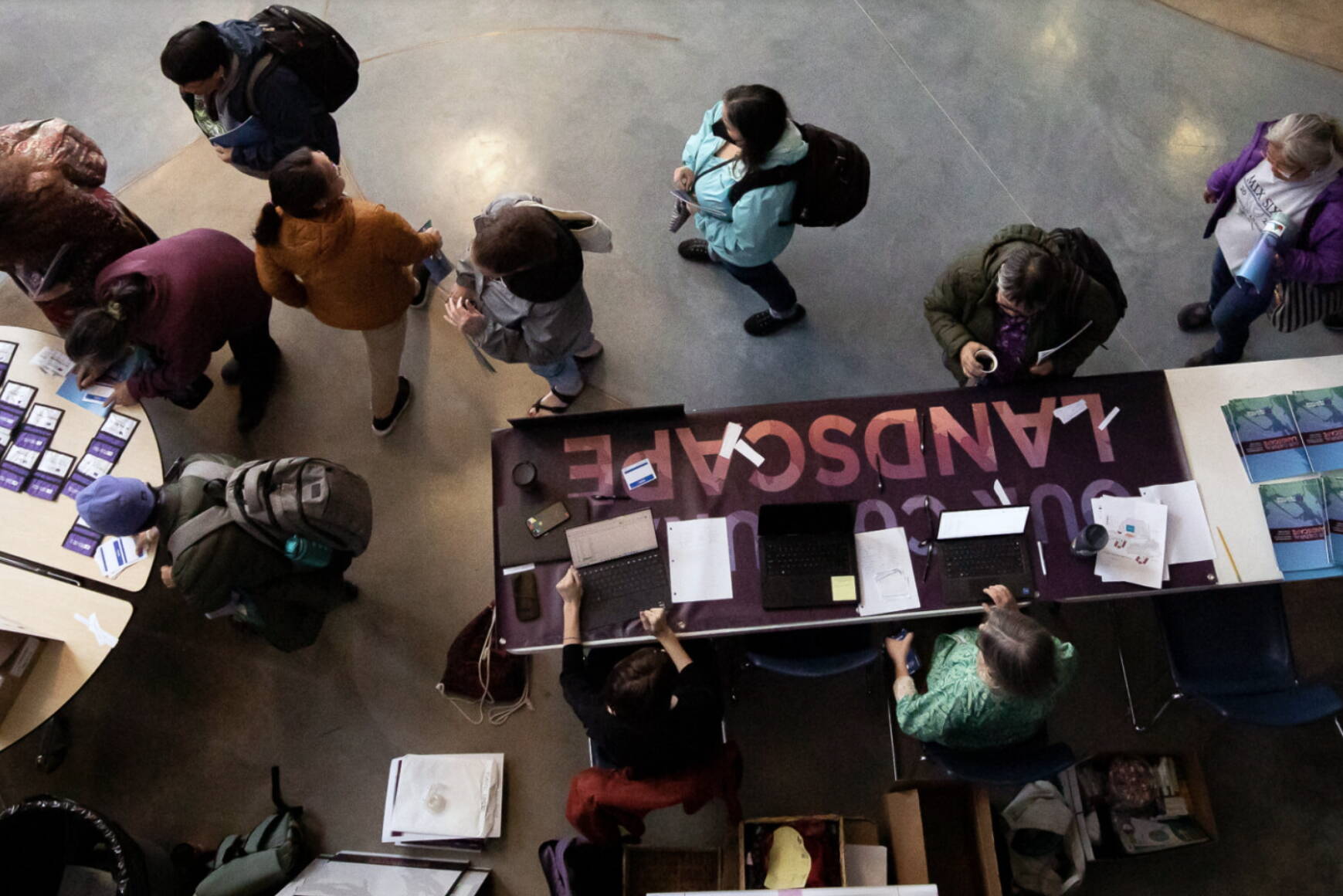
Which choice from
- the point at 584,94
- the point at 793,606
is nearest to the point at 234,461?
the point at 793,606

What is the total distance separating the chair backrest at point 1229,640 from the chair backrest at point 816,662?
1213mm

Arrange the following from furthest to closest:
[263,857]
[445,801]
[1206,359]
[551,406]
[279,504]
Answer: [551,406], [1206,359], [445,801], [263,857], [279,504]

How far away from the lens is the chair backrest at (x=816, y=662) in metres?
3.19

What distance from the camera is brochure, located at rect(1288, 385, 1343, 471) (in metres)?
3.27

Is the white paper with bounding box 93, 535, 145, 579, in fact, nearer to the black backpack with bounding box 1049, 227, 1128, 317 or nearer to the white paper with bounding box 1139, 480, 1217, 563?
the black backpack with bounding box 1049, 227, 1128, 317

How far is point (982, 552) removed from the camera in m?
3.21

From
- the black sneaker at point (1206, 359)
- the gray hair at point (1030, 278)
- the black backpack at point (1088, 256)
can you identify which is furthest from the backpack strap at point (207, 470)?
the black sneaker at point (1206, 359)

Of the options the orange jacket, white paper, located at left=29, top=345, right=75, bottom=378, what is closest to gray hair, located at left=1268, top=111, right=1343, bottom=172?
the orange jacket

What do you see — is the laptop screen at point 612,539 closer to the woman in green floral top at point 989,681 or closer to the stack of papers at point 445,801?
the woman in green floral top at point 989,681

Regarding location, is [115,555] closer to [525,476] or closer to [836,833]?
[525,476]

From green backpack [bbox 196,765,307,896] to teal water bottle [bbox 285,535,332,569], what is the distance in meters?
1.16

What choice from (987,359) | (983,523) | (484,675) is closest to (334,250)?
(484,675)

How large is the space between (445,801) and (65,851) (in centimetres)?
149

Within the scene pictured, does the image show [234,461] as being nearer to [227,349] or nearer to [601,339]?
[227,349]
